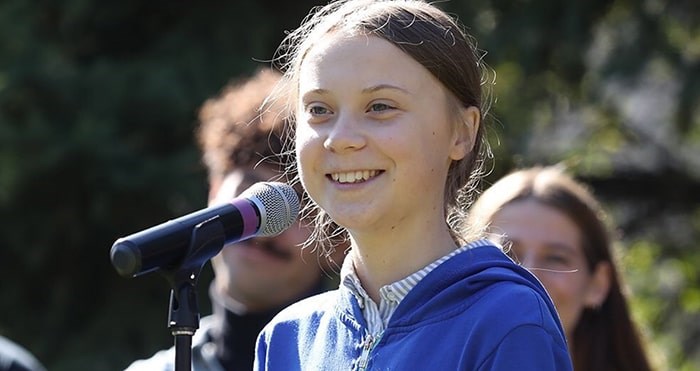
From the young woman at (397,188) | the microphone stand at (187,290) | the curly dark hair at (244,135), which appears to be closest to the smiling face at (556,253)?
the curly dark hair at (244,135)

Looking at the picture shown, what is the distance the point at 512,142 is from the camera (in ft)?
20.2

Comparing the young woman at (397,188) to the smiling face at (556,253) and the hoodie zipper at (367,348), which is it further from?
the smiling face at (556,253)

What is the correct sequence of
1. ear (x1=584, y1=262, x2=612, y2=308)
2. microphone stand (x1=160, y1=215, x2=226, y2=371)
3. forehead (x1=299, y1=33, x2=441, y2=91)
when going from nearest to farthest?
microphone stand (x1=160, y1=215, x2=226, y2=371)
forehead (x1=299, y1=33, x2=441, y2=91)
ear (x1=584, y1=262, x2=612, y2=308)

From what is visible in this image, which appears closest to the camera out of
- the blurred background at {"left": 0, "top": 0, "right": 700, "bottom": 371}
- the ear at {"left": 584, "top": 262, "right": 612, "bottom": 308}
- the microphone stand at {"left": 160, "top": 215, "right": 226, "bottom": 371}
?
the microphone stand at {"left": 160, "top": 215, "right": 226, "bottom": 371}

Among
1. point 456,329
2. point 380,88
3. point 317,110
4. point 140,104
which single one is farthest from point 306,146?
point 140,104

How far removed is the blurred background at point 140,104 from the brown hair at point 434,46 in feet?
10.4

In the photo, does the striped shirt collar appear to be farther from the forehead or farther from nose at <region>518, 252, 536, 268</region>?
nose at <region>518, 252, 536, 268</region>

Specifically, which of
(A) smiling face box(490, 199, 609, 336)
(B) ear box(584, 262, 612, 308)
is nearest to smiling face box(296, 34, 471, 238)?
(A) smiling face box(490, 199, 609, 336)

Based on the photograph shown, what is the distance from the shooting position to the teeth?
2226 millimetres

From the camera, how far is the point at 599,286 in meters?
3.68

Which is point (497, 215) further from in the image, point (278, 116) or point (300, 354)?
point (300, 354)

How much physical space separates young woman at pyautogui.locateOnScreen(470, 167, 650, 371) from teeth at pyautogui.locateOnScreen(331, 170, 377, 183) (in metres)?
1.31

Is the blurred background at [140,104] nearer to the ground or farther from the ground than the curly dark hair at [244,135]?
farther from the ground

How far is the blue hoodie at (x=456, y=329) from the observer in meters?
2.03
